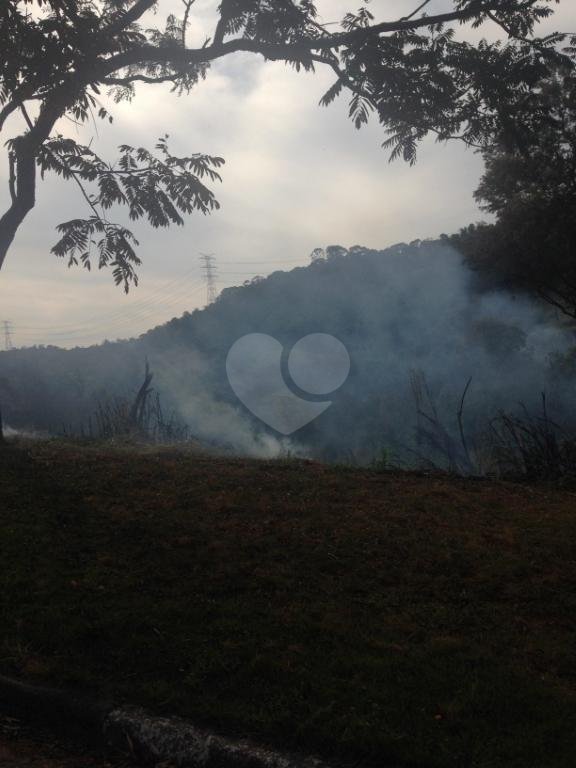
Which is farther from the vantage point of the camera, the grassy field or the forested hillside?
the forested hillside

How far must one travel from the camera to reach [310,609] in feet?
14.3

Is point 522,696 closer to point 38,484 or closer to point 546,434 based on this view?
point 38,484

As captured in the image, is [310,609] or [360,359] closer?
[310,609]

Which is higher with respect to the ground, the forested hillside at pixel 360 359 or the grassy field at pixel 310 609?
the forested hillside at pixel 360 359

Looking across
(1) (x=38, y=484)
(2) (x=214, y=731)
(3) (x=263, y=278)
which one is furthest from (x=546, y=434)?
(3) (x=263, y=278)

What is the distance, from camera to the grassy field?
3201 mm

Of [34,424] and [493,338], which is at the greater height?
[493,338]

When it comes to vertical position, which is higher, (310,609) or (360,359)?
(360,359)

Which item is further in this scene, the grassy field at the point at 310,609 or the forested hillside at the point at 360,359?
the forested hillside at the point at 360,359

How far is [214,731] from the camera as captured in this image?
318cm

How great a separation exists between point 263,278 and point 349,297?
4.65m

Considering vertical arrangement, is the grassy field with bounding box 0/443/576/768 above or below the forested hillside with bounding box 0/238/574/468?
below

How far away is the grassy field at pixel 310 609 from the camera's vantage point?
3.20 metres

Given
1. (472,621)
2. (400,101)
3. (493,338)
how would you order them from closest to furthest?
(472,621)
(400,101)
(493,338)
